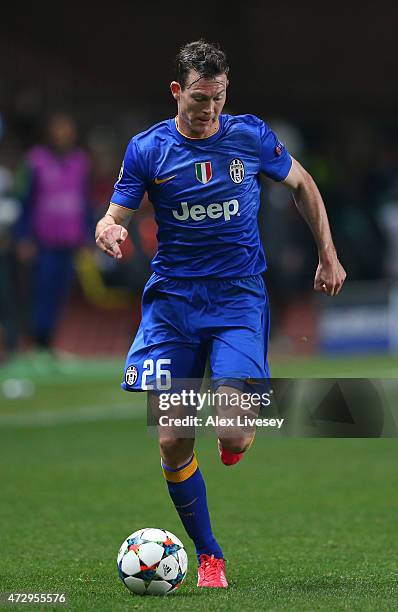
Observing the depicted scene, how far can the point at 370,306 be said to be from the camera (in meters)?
18.4

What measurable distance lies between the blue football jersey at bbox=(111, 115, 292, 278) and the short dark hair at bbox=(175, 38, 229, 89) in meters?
0.29

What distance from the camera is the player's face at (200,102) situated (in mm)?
5891

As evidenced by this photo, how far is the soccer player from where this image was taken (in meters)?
6.06

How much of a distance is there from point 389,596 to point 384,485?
12.0ft

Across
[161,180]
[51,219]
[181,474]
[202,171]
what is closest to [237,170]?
[202,171]

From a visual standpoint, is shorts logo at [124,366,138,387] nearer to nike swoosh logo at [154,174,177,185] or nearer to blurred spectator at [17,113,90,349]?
nike swoosh logo at [154,174,177,185]

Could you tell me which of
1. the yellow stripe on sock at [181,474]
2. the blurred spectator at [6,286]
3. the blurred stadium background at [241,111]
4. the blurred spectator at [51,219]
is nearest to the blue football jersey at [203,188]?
the yellow stripe on sock at [181,474]

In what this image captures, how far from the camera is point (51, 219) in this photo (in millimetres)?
15211

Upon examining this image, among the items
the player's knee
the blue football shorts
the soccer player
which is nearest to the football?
the soccer player

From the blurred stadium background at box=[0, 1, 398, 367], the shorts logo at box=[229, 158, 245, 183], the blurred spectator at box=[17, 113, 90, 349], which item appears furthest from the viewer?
the blurred stadium background at box=[0, 1, 398, 367]

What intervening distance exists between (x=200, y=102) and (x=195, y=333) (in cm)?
102

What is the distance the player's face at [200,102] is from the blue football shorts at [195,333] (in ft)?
2.23

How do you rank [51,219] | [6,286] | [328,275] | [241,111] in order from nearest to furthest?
[328,275] → [51,219] → [6,286] → [241,111]

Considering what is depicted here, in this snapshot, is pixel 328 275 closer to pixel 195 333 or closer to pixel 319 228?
pixel 319 228
